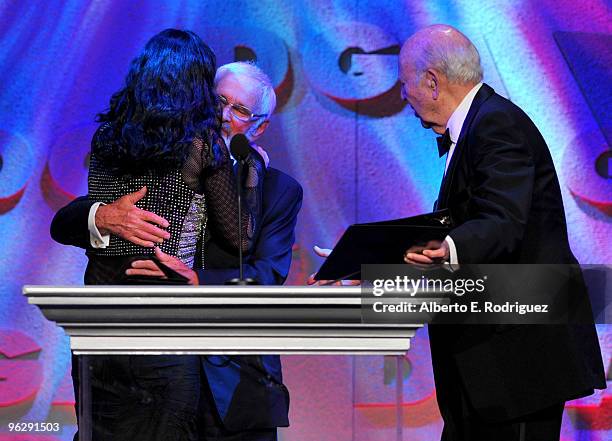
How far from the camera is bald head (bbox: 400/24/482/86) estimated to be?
256 centimetres

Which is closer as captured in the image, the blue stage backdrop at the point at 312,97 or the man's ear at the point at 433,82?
the man's ear at the point at 433,82

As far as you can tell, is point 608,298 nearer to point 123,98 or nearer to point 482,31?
point 482,31

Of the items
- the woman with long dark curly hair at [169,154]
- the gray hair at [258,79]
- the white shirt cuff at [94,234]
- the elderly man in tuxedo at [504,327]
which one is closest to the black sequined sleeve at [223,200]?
the woman with long dark curly hair at [169,154]

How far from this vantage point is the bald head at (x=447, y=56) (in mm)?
2564

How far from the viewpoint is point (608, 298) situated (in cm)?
318

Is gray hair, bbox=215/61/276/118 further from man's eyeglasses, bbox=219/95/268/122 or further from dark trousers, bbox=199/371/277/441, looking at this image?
dark trousers, bbox=199/371/277/441

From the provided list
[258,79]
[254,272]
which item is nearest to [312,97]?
[258,79]

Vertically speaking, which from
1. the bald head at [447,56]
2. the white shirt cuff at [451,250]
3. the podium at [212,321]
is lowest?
the podium at [212,321]

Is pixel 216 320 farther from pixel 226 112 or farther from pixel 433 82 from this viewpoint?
pixel 226 112

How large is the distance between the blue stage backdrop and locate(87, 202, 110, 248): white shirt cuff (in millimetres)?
1432

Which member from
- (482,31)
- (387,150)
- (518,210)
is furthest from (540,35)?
(518,210)

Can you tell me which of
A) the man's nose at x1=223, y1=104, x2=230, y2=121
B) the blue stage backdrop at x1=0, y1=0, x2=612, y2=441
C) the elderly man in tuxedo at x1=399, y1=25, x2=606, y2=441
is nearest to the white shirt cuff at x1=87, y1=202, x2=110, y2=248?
the man's nose at x1=223, y1=104, x2=230, y2=121

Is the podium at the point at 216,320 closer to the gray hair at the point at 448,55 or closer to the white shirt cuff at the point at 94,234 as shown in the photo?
the white shirt cuff at the point at 94,234

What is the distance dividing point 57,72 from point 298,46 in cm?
99
